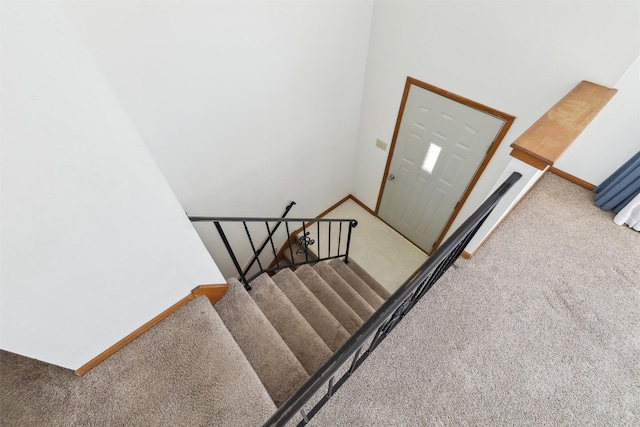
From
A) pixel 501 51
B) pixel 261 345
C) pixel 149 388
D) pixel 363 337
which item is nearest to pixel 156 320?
pixel 149 388

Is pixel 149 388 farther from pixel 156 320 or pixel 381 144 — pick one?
pixel 381 144

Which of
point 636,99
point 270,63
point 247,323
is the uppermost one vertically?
point 270,63

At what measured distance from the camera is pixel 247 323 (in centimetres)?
182

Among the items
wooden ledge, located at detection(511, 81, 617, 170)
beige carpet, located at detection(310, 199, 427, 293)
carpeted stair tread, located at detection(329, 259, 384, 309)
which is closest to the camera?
wooden ledge, located at detection(511, 81, 617, 170)

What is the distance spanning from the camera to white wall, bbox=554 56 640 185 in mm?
2260

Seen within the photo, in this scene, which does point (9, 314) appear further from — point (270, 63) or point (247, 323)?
point (270, 63)

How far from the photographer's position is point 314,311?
2.27 metres

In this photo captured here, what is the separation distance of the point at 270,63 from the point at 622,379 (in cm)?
304

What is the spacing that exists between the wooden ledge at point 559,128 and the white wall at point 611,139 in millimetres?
961

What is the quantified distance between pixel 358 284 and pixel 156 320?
2.16m

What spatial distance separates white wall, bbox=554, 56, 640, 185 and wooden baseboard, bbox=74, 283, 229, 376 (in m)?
3.42

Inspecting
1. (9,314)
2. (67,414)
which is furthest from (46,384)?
(9,314)

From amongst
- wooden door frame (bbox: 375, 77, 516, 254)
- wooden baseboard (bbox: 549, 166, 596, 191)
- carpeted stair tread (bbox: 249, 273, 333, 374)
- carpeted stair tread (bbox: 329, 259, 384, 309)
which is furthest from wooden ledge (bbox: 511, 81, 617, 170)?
carpeted stair tread (bbox: 329, 259, 384, 309)

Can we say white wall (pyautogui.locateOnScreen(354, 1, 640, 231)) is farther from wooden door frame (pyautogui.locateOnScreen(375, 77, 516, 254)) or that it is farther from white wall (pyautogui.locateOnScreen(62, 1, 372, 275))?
white wall (pyautogui.locateOnScreen(62, 1, 372, 275))
